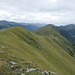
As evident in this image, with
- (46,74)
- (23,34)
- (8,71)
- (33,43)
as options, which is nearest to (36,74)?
(46,74)

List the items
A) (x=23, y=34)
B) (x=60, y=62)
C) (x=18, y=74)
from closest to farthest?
(x=18, y=74) < (x=60, y=62) < (x=23, y=34)

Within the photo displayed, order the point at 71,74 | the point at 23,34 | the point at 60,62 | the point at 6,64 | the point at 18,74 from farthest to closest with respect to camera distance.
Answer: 1. the point at 23,34
2. the point at 60,62
3. the point at 71,74
4. the point at 6,64
5. the point at 18,74

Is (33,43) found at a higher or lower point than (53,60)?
higher

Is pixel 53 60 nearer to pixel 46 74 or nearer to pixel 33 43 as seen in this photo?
pixel 33 43


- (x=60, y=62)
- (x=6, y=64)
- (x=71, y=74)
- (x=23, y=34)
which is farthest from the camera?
(x=23, y=34)

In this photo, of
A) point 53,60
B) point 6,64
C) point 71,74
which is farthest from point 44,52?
point 6,64

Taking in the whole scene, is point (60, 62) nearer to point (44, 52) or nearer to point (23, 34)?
point (44, 52)

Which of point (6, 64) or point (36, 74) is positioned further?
point (6, 64)


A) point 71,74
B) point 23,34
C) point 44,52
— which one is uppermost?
point 23,34

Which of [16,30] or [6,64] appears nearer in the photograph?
[6,64]
